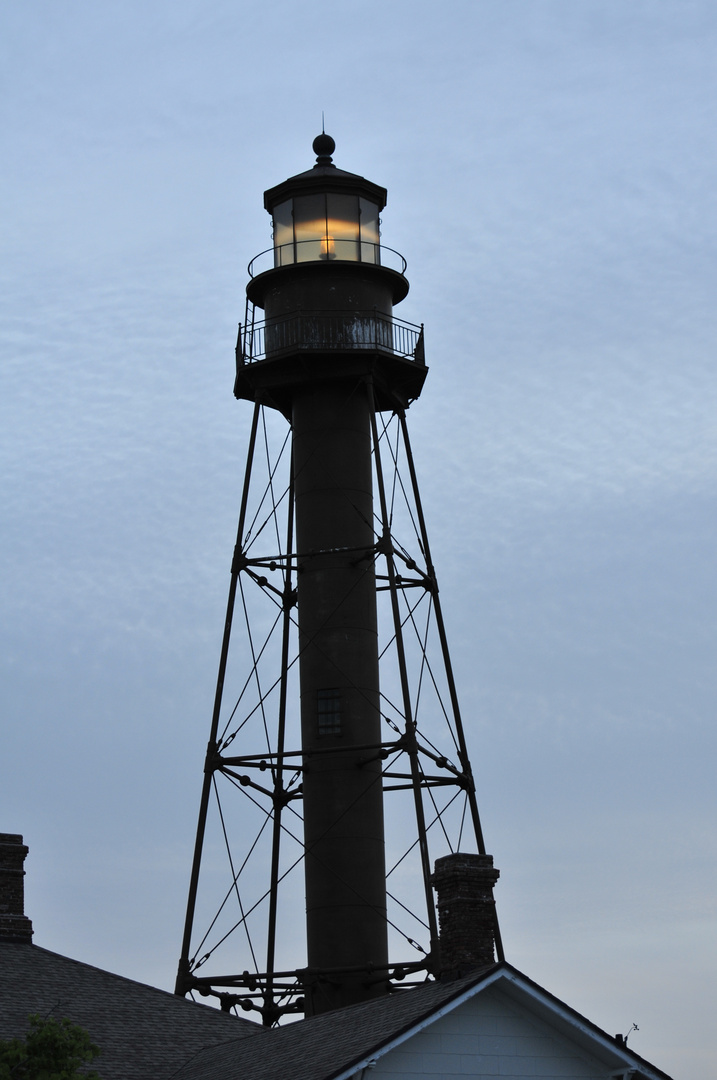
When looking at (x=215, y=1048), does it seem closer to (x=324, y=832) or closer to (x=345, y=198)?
(x=324, y=832)

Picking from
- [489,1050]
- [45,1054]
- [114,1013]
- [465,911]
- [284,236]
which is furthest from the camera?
[284,236]

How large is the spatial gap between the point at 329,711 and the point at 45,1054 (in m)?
14.5

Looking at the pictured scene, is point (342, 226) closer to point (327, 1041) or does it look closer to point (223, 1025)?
point (223, 1025)

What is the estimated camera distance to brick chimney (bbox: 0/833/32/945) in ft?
101

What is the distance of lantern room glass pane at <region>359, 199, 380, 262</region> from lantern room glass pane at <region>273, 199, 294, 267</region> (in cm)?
141

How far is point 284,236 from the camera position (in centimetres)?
3897

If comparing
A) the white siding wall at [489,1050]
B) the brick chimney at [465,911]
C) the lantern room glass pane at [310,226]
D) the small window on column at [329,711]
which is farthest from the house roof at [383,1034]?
the lantern room glass pane at [310,226]

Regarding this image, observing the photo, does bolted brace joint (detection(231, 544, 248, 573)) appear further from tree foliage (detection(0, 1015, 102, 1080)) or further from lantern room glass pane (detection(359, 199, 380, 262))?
tree foliage (detection(0, 1015, 102, 1080))

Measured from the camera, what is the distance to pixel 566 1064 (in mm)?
24453

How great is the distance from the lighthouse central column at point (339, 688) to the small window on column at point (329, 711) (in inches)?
0.7

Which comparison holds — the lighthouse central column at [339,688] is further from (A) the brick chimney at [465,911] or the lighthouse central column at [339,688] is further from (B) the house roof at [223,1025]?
(A) the brick chimney at [465,911]

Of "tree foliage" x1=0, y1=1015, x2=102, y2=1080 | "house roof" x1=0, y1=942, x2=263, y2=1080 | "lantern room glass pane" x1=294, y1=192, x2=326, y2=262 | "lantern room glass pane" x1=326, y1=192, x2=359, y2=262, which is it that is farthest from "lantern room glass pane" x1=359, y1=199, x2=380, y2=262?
"tree foliage" x1=0, y1=1015, x2=102, y2=1080

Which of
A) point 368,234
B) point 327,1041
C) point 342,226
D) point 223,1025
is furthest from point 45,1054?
point 368,234

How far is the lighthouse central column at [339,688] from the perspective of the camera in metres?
35.0
